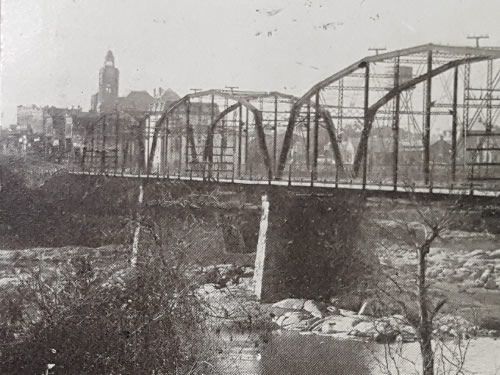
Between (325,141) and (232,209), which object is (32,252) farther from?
(325,141)

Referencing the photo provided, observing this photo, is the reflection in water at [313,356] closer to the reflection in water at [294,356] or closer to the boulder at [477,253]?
the reflection in water at [294,356]

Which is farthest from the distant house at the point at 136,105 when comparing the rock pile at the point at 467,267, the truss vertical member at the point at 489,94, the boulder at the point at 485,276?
the boulder at the point at 485,276

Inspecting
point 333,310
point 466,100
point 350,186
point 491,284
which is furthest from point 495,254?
point 350,186

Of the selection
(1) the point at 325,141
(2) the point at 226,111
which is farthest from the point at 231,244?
(1) the point at 325,141

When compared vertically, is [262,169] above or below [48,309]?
above

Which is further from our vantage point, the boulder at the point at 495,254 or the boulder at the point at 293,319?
the boulder at the point at 293,319

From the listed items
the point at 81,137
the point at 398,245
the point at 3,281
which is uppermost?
the point at 81,137

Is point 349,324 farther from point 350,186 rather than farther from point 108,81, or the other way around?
point 108,81

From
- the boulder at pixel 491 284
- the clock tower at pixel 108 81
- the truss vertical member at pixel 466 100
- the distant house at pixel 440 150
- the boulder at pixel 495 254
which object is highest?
the clock tower at pixel 108 81

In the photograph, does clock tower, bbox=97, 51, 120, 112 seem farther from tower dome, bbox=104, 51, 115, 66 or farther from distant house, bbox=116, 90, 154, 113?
distant house, bbox=116, 90, 154, 113
